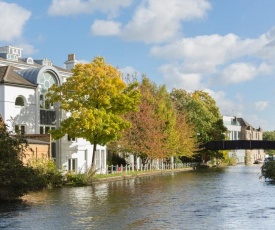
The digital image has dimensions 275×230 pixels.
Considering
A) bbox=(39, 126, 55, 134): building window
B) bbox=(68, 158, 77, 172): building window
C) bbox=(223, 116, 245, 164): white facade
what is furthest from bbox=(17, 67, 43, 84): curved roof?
bbox=(223, 116, 245, 164): white facade

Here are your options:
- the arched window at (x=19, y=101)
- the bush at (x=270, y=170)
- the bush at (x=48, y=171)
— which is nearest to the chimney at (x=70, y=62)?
the arched window at (x=19, y=101)

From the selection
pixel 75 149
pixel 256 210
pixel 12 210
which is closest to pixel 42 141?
pixel 75 149

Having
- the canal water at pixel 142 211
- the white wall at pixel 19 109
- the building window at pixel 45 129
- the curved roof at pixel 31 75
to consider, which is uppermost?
the curved roof at pixel 31 75

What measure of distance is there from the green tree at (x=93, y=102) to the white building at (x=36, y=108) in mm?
2055

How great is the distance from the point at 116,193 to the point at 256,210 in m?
13.6

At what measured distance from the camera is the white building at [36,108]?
176 feet

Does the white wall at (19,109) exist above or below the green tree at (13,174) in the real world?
above

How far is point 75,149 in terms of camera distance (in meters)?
61.1

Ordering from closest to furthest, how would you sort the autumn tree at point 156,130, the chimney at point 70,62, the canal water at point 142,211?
1. the canal water at point 142,211
2. the autumn tree at point 156,130
3. the chimney at point 70,62

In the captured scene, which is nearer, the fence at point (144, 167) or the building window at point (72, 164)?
the building window at point (72, 164)

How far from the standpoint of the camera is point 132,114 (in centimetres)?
7125

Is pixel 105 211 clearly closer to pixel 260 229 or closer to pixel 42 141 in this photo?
pixel 260 229

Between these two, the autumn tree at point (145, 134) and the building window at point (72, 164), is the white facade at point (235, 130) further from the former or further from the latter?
the building window at point (72, 164)

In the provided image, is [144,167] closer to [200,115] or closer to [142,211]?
[200,115]
